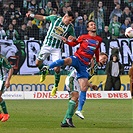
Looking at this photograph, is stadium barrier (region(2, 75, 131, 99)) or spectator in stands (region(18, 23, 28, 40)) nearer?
stadium barrier (region(2, 75, 131, 99))

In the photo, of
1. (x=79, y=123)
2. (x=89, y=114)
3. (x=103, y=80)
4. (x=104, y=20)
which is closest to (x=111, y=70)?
(x=103, y=80)

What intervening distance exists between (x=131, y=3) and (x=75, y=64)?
1741cm

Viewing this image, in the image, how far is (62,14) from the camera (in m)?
30.5

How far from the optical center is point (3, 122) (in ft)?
51.8

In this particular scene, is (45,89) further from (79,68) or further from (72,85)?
(79,68)

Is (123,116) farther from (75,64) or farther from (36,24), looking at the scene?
(36,24)

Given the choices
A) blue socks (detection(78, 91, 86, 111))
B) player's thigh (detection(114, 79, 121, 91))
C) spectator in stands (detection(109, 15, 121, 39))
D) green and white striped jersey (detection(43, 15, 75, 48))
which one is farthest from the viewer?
spectator in stands (detection(109, 15, 121, 39))

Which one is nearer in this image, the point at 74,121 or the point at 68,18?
the point at 74,121

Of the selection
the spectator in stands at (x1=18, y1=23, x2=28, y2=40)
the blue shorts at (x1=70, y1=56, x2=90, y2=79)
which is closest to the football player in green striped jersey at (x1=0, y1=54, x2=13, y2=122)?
the blue shorts at (x1=70, y1=56, x2=90, y2=79)

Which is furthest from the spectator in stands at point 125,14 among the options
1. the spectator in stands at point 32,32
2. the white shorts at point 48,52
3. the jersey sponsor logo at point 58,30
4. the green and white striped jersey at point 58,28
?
the jersey sponsor logo at point 58,30

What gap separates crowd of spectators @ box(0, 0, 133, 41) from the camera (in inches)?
1175

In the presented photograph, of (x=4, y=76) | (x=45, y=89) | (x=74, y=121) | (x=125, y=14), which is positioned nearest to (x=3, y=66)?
(x=4, y=76)

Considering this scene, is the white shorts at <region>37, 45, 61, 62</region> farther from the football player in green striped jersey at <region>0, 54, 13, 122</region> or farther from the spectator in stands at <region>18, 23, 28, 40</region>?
the spectator in stands at <region>18, 23, 28, 40</region>

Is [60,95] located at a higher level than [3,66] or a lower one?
lower
